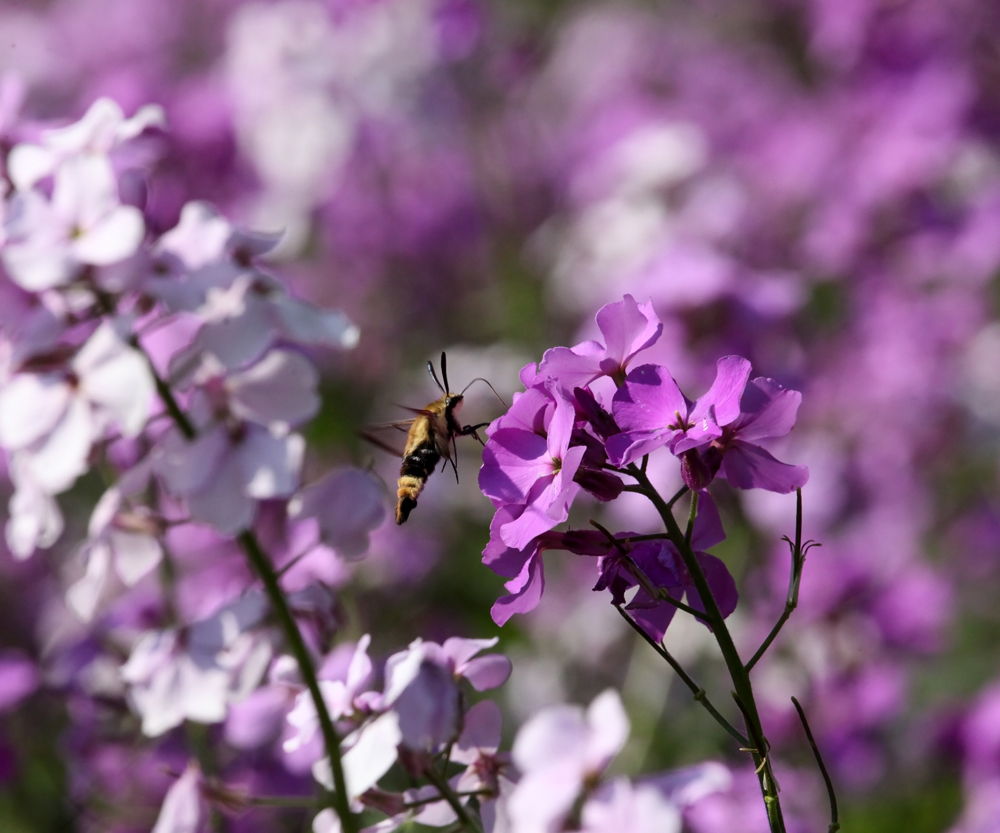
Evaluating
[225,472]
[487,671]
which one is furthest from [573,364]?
[225,472]

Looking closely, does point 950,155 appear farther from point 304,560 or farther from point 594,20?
point 594,20

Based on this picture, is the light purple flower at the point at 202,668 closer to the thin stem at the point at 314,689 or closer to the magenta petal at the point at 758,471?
the thin stem at the point at 314,689

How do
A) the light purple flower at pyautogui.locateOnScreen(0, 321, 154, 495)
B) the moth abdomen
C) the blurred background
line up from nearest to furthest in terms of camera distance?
the light purple flower at pyautogui.locateOnScreen(0, 321, 154, 495) → the moth abdomen → the blurred background

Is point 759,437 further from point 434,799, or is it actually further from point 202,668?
point 202,668

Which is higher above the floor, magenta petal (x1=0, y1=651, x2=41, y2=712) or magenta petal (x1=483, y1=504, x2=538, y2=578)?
magenta petal (x1=0, y1=651, x2=41, y2=712)

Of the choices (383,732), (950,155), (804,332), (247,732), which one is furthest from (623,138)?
(383,732)

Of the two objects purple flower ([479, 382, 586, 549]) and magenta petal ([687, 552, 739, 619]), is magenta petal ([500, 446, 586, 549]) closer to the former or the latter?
purple flower ([479, 382, 586, 549])

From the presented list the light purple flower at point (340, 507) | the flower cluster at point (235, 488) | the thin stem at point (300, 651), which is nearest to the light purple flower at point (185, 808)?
the flower cluster at point (235, 488)

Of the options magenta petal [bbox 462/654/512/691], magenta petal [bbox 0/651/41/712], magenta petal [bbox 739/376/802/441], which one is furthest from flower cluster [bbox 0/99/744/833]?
magenta petal [bbox 0/651/41/712]
